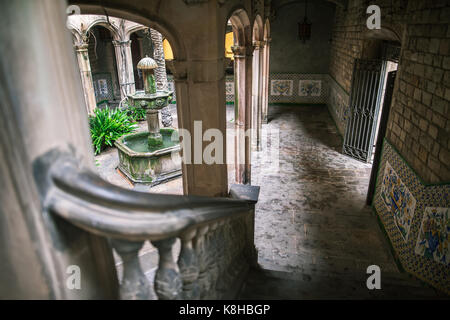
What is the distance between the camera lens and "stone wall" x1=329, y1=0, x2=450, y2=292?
3.29m

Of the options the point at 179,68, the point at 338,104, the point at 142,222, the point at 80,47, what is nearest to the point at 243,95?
the point at 179,68

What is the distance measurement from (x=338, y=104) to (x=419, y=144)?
671cm

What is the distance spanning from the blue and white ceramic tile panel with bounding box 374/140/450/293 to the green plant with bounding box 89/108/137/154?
6.88 metres

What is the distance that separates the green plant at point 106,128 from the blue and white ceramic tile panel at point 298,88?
6841 millimetres

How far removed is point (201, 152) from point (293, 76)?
406 inches

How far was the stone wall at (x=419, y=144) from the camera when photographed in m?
3.29

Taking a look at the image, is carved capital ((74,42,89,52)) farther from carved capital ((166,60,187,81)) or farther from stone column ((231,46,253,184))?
carved capital ((166,60,187,81))

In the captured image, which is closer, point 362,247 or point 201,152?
point 201,152

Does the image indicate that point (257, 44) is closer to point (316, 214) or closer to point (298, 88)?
point (316, 214)

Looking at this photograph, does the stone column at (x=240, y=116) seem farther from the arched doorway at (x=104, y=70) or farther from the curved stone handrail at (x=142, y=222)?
the arched doorway at (x=104, y=70)

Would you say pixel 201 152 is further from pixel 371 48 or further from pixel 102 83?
pixel 102 83

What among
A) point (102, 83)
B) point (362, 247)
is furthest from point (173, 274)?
point (102, 83)
